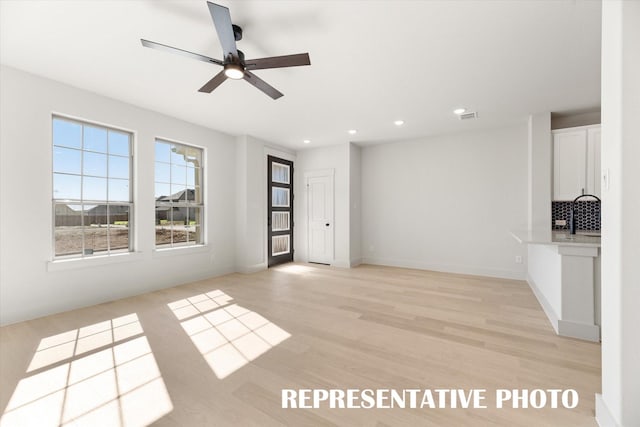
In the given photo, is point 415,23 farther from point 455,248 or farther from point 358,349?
point 455,248

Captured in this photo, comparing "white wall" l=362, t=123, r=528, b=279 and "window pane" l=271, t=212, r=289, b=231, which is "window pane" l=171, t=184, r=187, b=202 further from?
"white wall" l=362, t=123, r=528, b=279

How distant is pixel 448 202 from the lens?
541 cm

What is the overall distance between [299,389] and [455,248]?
4.55 m

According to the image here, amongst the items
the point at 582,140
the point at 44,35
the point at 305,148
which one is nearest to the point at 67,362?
the point at 44,35

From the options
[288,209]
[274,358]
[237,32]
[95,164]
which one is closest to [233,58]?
[237,32]

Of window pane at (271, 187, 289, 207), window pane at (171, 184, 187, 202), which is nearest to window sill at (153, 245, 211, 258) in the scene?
window pane at (171, 184, 187, 202)

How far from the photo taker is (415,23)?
2219mm

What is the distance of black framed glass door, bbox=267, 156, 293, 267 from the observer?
606cm

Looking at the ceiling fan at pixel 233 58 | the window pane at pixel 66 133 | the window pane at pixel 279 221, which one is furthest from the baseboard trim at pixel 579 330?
the window pane at pixel 66 133

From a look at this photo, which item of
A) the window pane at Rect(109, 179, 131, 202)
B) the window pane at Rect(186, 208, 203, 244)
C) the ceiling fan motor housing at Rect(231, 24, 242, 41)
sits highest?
the ceiling fan motor housing at Rect(231, 24, 242, 41)

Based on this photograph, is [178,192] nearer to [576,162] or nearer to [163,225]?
[163,225]

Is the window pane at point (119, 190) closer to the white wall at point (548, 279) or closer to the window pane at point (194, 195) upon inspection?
the window pane at point (194, 195)

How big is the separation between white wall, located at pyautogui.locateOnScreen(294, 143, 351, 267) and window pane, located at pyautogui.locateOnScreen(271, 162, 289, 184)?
0.28 m

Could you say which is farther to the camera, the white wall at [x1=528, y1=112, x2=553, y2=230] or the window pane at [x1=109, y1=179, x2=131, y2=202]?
the white wall at [x1=528, y1=112, x2=553, y2=230]
